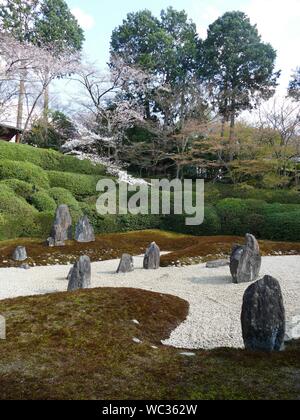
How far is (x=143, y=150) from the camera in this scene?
26797mm

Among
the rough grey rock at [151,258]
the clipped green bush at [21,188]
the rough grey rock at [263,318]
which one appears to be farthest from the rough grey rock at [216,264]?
the clipped green bush at [21,188]

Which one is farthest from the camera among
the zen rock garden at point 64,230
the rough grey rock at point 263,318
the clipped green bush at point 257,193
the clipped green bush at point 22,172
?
the clipped green bush at point 257,193

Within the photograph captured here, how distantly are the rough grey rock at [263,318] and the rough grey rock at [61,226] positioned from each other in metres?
9.55

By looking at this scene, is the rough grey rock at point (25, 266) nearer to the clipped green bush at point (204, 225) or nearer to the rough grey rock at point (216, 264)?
the rough grey rock at point (216, 264)

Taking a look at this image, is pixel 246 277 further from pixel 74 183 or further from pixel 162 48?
pixel 162 48

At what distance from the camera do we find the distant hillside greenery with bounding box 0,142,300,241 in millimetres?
15039

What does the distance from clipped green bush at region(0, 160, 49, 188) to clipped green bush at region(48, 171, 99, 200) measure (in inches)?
59.0

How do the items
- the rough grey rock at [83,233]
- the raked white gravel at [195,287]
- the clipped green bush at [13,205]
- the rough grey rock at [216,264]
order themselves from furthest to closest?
the clipped green bush at [13,205] < the rough grey rock at [83,233] < the rough grey rock at [216,264] < the raked white gravel at [195,287]

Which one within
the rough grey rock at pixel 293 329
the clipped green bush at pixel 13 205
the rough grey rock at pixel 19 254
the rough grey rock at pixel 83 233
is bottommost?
the rough grey rock at pixel 293 329

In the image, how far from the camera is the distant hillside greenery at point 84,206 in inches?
592

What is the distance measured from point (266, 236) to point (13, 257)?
1155 centimetres

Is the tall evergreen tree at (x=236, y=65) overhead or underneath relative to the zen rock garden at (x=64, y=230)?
overhead

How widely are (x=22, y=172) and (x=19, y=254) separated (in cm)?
778

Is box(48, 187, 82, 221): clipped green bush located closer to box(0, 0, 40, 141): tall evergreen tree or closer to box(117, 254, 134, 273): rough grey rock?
box(117, 254, 134, 273): rough grey rock
